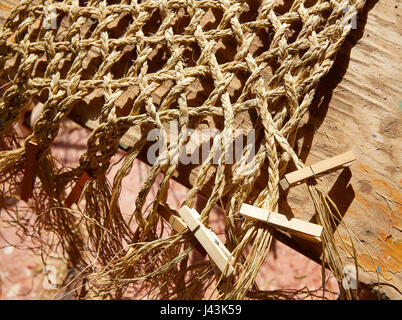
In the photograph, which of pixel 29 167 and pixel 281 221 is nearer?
pixel 281 221

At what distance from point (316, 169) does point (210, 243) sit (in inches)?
8.2

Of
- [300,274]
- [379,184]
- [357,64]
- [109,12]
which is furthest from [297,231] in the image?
[300,274]

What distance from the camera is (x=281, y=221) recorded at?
0.68 metres

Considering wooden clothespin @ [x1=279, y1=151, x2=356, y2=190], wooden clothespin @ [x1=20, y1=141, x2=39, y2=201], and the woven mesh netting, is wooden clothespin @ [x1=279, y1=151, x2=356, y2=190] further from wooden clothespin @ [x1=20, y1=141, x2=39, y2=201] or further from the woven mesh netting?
wooden clothespin @ [x1=20, y1=141, x2=39, y2=201]

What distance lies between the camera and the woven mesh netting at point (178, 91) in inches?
27.7

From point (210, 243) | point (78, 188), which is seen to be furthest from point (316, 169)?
point (78, 188)

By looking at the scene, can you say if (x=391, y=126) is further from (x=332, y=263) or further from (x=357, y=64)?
(x=332, y=263)

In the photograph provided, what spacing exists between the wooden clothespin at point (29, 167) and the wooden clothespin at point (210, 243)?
31 centimetres

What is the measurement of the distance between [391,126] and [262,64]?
260 millimetres

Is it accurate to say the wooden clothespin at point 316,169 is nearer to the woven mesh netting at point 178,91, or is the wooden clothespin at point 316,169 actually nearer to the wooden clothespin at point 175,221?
the woven mesh netting at point 178,91

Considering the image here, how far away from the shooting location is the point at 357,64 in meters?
Result: 0.79

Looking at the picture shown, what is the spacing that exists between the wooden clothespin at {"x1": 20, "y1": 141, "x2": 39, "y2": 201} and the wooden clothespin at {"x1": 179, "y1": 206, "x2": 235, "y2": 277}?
306 millimetres

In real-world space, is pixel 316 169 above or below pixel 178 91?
below

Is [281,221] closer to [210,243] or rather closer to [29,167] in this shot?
[210,243]
